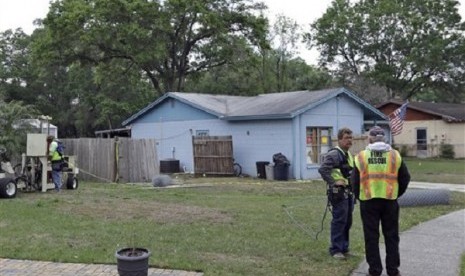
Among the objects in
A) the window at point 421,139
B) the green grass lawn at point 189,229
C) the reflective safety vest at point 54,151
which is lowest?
the green grass lawn at point 189,229

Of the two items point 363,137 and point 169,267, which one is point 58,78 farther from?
point 169,267

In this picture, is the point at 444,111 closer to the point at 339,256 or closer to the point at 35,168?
the point at 35,168

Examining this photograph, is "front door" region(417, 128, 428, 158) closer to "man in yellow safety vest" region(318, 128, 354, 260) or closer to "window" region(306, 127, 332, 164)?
"window" region(306, 127, 332, 164)

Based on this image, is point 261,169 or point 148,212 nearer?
point 148,212

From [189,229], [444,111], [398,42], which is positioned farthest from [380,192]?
[398,42]

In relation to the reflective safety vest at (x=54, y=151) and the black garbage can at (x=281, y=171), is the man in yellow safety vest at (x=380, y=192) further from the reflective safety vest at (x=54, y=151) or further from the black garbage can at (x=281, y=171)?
the black garbage can at (x=281, y=171)

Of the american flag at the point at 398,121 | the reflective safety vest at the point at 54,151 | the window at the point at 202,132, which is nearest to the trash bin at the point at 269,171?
the window at the point at 202,132

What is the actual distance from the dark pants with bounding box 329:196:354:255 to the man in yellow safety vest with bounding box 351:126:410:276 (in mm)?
781

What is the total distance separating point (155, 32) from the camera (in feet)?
123

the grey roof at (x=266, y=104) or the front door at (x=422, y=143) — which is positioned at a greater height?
the grey roof at (x=266, y=104)

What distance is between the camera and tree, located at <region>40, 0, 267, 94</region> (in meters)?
36.6

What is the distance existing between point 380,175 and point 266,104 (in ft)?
64.0

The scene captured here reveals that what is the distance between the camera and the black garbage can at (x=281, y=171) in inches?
891

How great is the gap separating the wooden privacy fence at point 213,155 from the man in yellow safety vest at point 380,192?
17937mm
